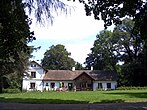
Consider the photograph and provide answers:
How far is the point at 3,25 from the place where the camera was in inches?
481

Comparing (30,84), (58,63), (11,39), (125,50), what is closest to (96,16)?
(11,39)

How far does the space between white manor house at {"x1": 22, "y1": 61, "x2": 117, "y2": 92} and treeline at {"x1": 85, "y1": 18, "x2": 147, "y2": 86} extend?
4286mm

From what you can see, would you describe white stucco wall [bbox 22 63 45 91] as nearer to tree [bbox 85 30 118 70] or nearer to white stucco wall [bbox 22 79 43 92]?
white stucco wall [bbox 22 79 43 92]

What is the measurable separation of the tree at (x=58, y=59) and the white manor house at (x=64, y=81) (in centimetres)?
4173

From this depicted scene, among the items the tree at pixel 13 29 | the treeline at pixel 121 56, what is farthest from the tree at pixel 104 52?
the tree at pixel 13 29

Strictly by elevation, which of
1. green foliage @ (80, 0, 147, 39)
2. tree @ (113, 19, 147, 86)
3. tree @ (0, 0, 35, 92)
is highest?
tree @ (113, 19, 147, 86)

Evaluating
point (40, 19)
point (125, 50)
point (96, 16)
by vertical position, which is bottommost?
point (40, 19)

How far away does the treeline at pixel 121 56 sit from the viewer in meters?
83.1

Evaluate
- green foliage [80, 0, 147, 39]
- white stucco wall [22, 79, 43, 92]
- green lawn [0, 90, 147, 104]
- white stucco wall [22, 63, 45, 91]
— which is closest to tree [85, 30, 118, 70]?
white stucco wall [22, 63, 45, 91]

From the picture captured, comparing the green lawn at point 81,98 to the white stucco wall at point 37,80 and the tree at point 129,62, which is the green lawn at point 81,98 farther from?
the white stucco wall at point 37,80

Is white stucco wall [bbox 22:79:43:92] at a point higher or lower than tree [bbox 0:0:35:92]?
higher

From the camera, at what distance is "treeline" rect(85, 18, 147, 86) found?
8312 centimetres

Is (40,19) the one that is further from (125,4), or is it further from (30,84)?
(30,84)

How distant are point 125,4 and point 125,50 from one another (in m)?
85.4
